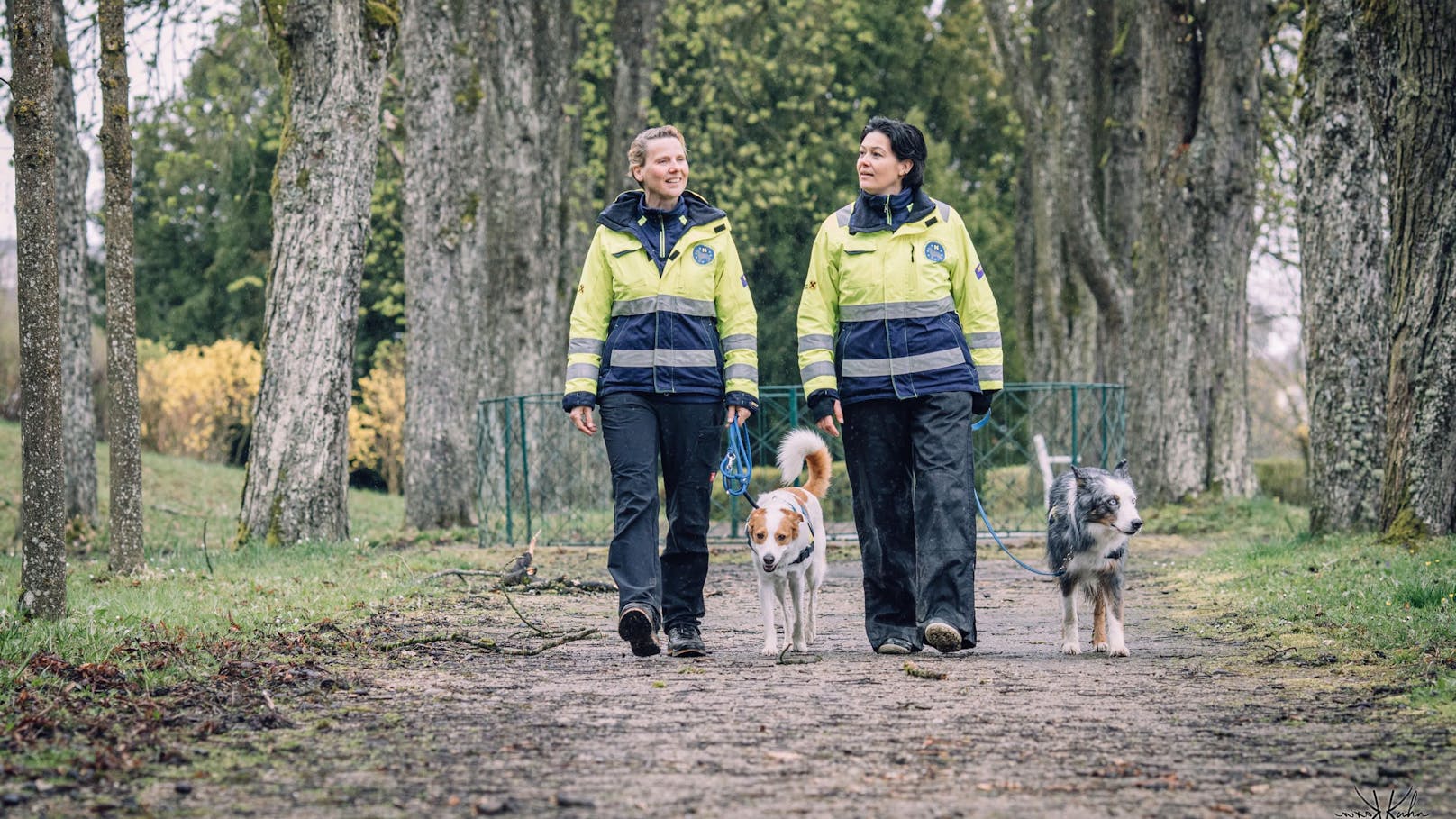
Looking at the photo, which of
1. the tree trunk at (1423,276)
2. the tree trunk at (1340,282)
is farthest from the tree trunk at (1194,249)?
the tree trunk at (1423,276)

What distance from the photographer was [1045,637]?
8.20m

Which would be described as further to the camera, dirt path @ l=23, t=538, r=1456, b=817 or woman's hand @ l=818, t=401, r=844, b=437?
woman's hand @ l=818, t=401, r=844, b=437

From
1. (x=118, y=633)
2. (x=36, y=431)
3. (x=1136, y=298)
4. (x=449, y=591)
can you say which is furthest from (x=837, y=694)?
(x=1136, y=298)

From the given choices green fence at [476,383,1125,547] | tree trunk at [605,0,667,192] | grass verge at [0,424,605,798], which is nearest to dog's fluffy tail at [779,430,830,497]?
grass verge at [0,424,605,798]

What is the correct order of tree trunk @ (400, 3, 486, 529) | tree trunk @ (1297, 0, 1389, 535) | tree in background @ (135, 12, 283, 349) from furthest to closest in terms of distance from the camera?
1. tree in background @ (135, 12, 283, 349)
2. tree trunk @ (400, 3, 486, 529)
3. tree trunk @ (1297, 0, 1389, 535)

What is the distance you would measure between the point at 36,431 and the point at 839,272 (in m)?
3.87

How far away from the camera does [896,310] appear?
711cm

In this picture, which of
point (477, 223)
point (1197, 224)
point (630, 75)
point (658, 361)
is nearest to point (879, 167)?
point (658, 361)

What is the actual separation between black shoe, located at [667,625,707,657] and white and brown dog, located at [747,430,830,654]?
336mm

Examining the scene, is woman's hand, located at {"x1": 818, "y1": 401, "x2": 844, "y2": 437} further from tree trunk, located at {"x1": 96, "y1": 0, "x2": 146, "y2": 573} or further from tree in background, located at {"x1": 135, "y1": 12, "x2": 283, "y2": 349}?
tree in background, located at {"x1": 135, "y1": 12, "x2": 283, "y2": 349}

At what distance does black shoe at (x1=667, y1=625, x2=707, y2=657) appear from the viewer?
718 cm

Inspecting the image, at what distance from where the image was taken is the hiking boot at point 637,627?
22.7 feet

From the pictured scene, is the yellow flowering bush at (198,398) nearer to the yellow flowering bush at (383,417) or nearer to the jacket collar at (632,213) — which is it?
the yellow flowering bush at (383,417)

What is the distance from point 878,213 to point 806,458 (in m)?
1.53
